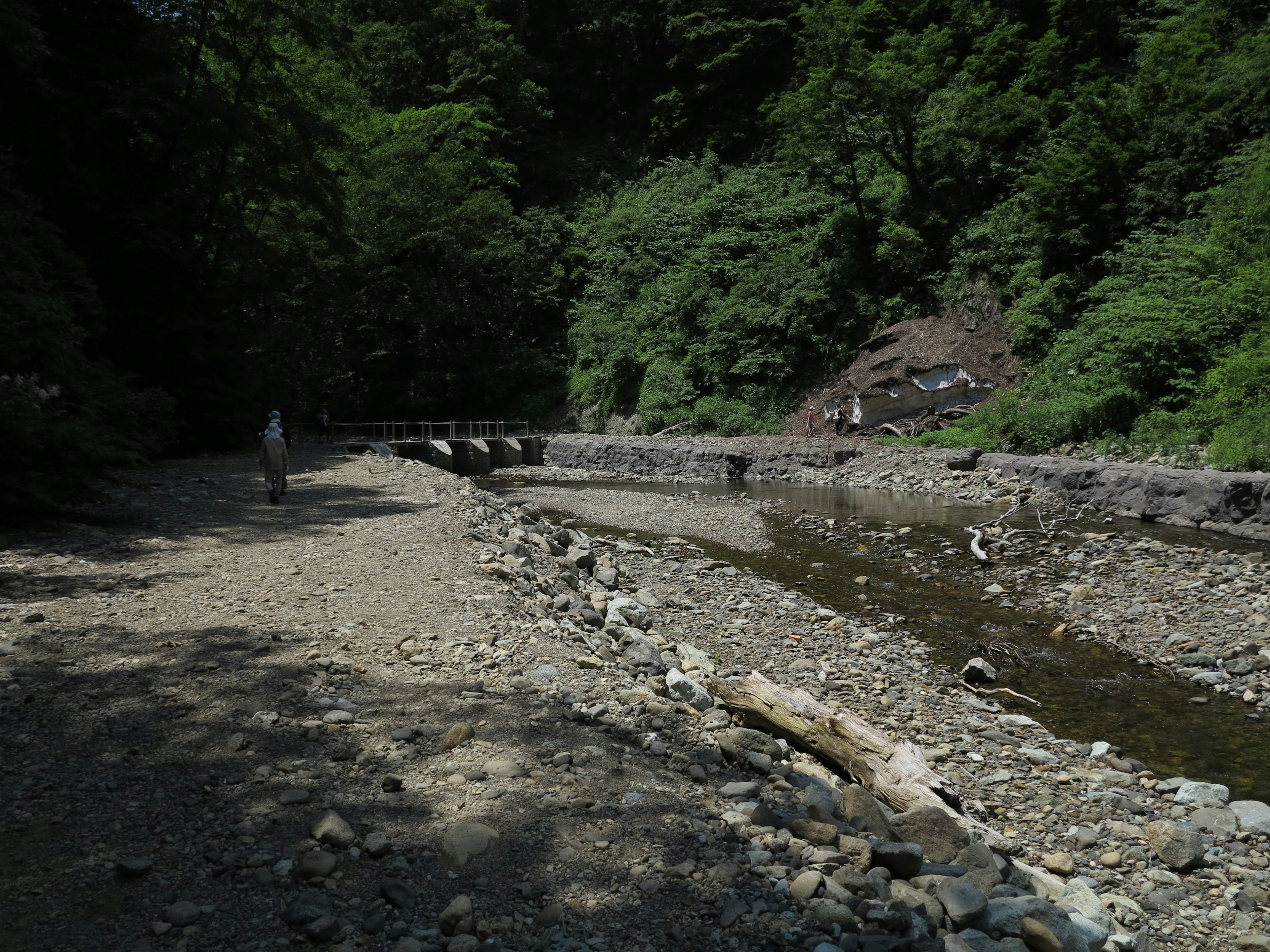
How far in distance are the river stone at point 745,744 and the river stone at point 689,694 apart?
0.62 metres

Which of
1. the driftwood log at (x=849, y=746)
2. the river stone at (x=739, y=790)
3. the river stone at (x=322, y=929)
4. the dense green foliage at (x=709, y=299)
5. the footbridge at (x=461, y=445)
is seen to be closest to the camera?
the river stone at (x=322, y=929)

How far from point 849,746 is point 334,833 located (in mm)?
3157

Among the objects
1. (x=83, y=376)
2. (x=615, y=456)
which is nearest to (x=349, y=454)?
(x=615, y=456)

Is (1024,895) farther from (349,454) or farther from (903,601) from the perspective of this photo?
(349,454)

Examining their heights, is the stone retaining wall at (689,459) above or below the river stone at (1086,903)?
above

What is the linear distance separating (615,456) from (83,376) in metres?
19.2

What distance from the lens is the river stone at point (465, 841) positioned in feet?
10.5

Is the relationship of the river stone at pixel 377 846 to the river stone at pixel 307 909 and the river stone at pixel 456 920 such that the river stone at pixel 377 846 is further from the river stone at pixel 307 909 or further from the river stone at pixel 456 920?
the river stone at pixel 456 920

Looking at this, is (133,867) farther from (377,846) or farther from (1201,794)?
(1201,794)

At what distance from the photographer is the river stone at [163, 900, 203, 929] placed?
2.68 meters

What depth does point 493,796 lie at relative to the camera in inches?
143

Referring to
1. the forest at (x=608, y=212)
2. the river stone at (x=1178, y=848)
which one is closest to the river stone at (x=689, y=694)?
the river stone at (x=1178, y=848)

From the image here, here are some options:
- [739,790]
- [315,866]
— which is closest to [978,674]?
[739,790]

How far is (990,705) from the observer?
6508 mm
